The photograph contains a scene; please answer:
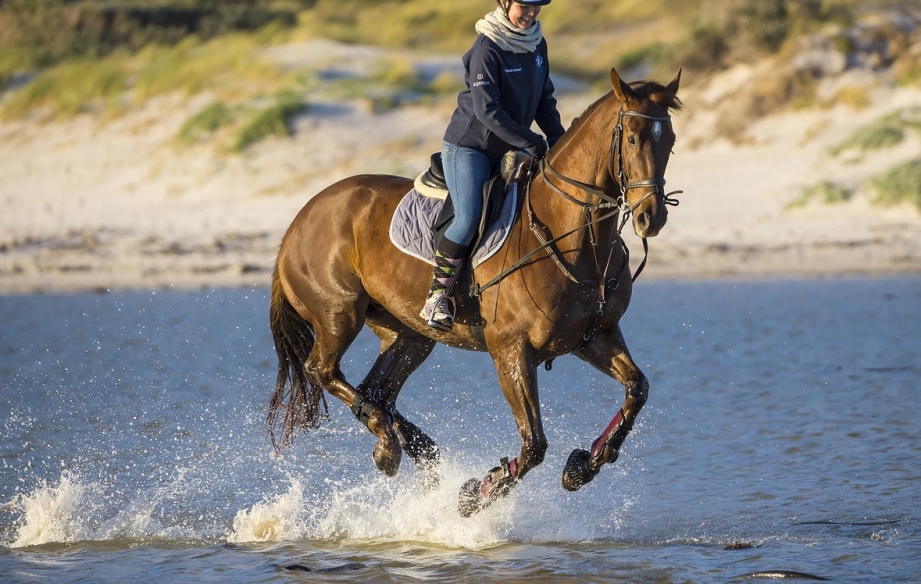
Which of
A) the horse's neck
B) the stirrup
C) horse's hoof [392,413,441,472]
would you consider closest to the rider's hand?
the horse's neck

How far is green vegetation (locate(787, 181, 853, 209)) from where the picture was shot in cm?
1647

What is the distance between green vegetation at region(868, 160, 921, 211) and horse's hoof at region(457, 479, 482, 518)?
1122cm

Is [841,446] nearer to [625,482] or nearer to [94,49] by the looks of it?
[625,482]

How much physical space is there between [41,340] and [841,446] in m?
8.79

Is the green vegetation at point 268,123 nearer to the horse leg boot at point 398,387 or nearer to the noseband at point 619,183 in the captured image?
the horse leg boot at point 398,387

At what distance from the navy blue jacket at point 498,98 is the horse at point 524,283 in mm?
284

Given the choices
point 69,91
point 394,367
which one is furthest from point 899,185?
point 69,91

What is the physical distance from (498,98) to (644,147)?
983 mm

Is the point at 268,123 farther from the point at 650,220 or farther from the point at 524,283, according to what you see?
the point at 650,220

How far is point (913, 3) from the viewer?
21000 mm

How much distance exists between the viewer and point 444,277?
6.29 metres

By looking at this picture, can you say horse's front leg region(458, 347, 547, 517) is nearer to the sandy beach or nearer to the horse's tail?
the horse's tail

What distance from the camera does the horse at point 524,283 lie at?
572 cm

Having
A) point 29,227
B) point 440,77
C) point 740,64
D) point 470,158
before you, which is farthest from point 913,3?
point 470,158
